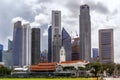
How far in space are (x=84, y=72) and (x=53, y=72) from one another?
27.7 metres

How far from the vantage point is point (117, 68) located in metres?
178

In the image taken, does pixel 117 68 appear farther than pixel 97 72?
Yes

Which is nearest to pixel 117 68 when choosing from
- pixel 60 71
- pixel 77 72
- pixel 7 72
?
pixel 77 72

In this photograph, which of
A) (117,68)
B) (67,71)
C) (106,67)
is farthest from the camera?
(67,71)

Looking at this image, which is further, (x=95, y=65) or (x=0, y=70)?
(x=0, y=70)

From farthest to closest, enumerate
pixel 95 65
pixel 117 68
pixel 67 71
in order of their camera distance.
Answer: pixel 67 71
pixel 117 68
pixel 95 65

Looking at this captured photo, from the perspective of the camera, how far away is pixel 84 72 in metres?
179

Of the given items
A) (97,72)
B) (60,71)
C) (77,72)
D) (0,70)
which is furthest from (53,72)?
(97,72)

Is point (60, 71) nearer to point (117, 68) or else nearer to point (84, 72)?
point (84, 72)

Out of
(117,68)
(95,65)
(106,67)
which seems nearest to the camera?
(95,65)

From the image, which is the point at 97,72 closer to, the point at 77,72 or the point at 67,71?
the point at 77,72

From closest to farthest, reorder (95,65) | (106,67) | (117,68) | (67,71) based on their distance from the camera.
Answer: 1. (95,65)
2. (106,67)
3. (117,68)
4. (67,71)

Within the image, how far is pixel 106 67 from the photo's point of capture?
531 feet

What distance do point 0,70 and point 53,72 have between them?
36291 mm
